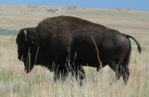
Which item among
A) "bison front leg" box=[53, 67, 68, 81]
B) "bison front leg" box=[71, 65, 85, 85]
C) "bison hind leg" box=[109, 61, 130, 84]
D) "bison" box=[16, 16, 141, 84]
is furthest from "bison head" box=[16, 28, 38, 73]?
"bison hind leg" box=[109, 61, 130, 84]

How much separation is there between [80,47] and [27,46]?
164 cm

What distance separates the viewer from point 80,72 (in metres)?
8.88

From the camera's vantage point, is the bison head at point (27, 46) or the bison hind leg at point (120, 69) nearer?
the bison hind leg at point (120, 69)

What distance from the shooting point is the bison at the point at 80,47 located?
899cm

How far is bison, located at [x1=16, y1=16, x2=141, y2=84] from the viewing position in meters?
8.99

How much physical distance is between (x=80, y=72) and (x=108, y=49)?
0.80m

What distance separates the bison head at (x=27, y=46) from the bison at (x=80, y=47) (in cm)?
24

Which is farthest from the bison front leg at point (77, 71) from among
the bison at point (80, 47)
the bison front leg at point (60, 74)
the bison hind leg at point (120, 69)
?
the bison hind leg at point (120, 69)

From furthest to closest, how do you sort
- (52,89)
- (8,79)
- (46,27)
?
1. (46,27)
2. (8,79)
3. (52,89)

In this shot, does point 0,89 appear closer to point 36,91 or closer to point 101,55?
point 36,91

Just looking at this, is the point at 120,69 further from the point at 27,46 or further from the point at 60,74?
the point at 27,46

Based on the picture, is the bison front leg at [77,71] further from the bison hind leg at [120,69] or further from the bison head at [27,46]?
the bison head at [27,46]

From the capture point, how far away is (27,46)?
1014cm

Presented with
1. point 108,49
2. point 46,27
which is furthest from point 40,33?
point 108,49
